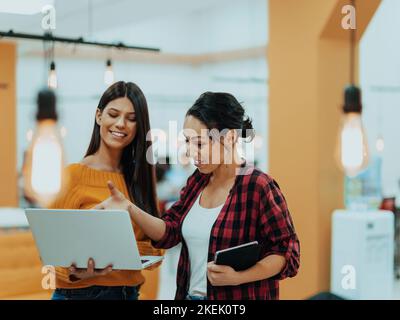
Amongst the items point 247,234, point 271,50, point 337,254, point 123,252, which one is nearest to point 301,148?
point 271,50

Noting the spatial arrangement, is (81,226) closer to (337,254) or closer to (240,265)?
(240,265)

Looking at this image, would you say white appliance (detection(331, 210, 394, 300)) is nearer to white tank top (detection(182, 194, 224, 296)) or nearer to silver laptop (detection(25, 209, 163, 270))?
white tank top (detection(182, 194, 224, 296))

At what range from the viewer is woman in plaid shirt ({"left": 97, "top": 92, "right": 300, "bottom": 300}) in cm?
146

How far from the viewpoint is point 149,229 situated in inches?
61.4

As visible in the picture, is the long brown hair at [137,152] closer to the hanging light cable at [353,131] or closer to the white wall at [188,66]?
the hanging light cable at [353,131]

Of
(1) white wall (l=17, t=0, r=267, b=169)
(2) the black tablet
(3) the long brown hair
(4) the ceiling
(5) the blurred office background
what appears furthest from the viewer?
(1) white wall (l=17, t=0, r=267, b=169)

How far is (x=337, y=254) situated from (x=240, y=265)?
1.49 metres

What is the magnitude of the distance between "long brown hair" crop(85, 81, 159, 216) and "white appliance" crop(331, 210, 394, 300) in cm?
137

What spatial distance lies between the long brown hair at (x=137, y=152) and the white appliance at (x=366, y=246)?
54.0 inches

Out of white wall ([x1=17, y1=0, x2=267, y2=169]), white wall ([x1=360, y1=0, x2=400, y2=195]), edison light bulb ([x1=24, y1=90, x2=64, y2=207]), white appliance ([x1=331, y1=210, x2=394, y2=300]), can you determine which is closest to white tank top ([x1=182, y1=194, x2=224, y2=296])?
edison light bulb ([x1=24, y1=90, x2=64, y2=207])

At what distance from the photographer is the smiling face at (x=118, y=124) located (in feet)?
5.21

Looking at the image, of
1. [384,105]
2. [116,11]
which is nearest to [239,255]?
[116,11]

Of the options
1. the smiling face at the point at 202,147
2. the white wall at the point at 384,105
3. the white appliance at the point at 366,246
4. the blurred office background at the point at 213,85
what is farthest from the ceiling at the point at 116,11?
the smiling face at the point at 202,147
